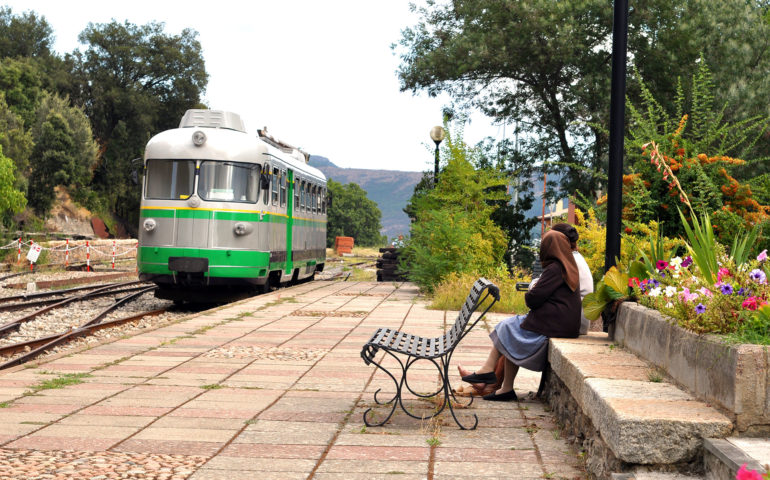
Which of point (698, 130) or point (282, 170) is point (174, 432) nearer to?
point (698, 130)

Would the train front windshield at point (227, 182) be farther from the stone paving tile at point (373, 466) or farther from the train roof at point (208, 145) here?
the stone paving tile at point (373, 466)

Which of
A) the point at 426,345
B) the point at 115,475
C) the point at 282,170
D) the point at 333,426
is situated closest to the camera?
the point at 115,475

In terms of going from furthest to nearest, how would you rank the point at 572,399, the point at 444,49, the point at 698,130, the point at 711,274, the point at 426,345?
the point at 444,49, the point at 698,130, the point at 426,345, the point at 572,399, the point at 711,274

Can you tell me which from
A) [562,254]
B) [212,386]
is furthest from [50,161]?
[562,254]

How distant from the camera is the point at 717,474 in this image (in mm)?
3488

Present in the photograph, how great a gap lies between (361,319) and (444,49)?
12.9m

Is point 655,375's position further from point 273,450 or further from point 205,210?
point 205,210

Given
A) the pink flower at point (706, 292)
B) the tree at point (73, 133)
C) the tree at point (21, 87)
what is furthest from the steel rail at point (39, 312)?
the tree at point (21, 87)

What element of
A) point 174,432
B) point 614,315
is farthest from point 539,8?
point 174,432

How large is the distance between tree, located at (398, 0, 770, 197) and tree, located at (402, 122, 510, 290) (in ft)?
8.72

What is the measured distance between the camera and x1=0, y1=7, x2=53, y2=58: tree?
62.2m

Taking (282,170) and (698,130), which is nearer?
(698,130)

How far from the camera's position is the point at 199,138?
52.7 feet

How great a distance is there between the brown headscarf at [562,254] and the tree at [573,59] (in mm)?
14730
